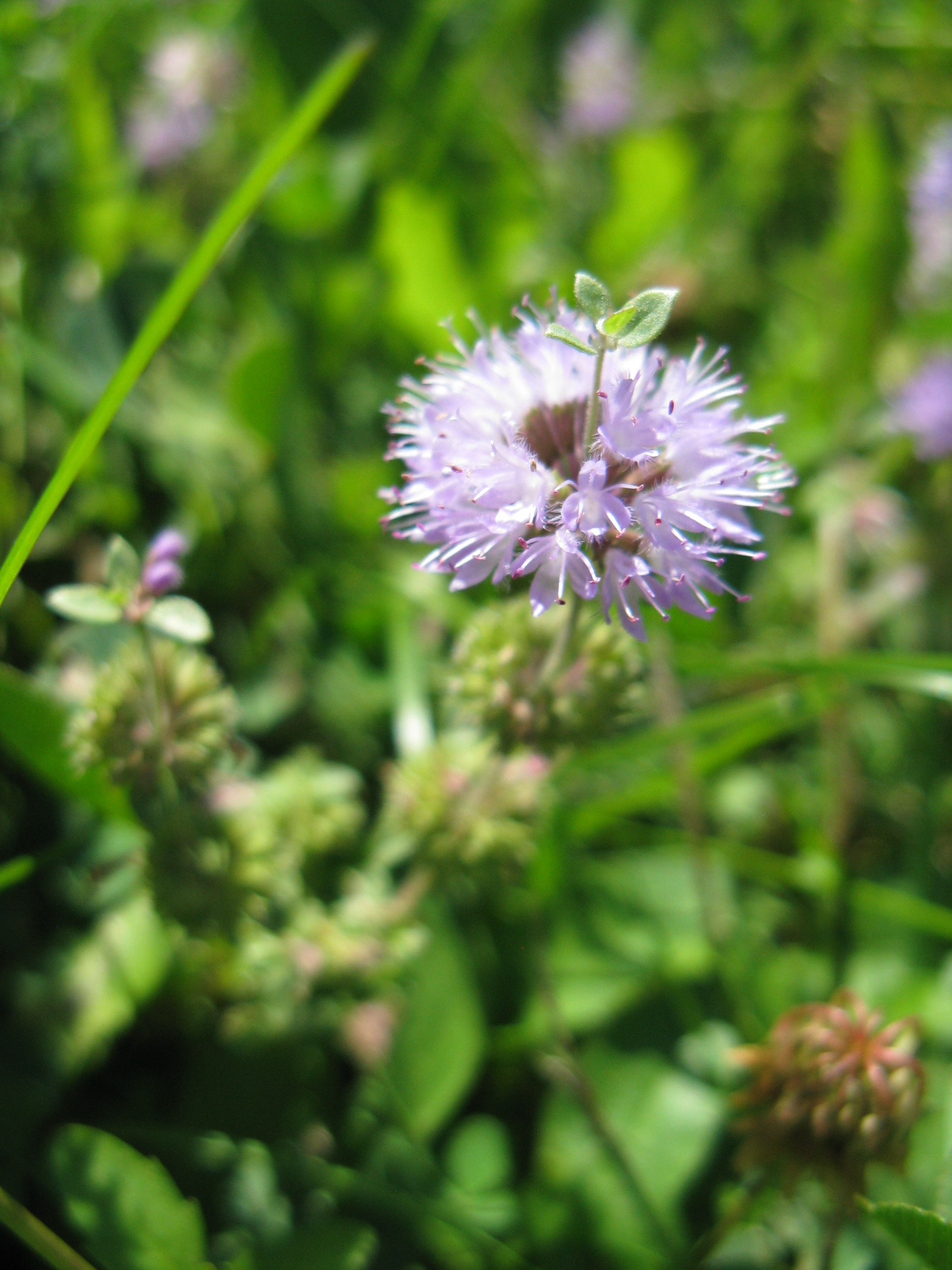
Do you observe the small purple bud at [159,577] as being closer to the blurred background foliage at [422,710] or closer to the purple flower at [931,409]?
the blurred background foliage at [422,710]

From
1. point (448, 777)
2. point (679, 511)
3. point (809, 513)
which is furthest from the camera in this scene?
point (809, 513)

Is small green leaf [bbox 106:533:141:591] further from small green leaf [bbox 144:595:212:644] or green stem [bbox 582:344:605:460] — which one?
green stem [bbox 582:344:605:460]

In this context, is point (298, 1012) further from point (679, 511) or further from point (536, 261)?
point (536, 261)

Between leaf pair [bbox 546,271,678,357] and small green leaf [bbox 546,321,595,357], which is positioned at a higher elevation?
leaf pair [bbox 546,271,678,357]

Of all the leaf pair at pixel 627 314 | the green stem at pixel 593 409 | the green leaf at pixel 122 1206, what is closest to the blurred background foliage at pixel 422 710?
the green leaf at pixel 122 1206

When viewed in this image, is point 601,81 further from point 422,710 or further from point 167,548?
point 167,548

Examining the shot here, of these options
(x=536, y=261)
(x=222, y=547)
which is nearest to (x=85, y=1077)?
(x=222, y=547)

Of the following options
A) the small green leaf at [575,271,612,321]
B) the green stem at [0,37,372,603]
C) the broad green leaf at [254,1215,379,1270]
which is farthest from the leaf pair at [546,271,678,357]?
the broad green leaf at [254,1215,379,1270]
